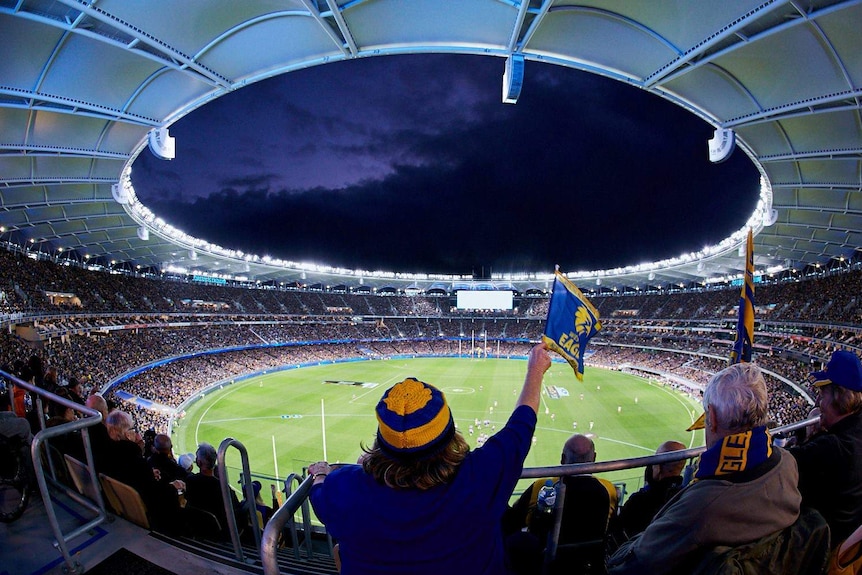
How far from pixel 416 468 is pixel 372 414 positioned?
111 feet

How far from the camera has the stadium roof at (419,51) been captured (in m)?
9.17

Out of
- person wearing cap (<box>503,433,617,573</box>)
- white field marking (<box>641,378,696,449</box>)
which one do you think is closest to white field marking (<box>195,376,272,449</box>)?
person wearing cap (<box>503,433,617,573</box>)

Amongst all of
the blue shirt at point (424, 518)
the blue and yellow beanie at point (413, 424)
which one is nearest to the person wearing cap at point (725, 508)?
the blue shirt at point (424, 518)

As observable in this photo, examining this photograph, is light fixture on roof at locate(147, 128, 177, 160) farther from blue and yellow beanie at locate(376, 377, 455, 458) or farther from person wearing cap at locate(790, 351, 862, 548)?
person wearing cap at locate(790, 351, 862, 548)

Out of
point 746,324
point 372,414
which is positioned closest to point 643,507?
point 746,324

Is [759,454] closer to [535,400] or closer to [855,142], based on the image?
[535,400]

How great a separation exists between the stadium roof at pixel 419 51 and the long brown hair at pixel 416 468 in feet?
33.3

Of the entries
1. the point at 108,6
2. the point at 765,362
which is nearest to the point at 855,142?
the point at 108,6

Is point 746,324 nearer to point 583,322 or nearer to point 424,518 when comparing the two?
point 583,322

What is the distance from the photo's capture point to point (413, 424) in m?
1.69

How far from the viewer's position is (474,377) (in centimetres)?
4831

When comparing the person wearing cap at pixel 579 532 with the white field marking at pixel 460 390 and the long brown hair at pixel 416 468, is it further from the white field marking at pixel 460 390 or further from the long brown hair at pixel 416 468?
the white field marking at pixel 460 390

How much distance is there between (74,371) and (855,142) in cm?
3937

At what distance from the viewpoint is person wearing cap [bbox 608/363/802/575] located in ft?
5.69
